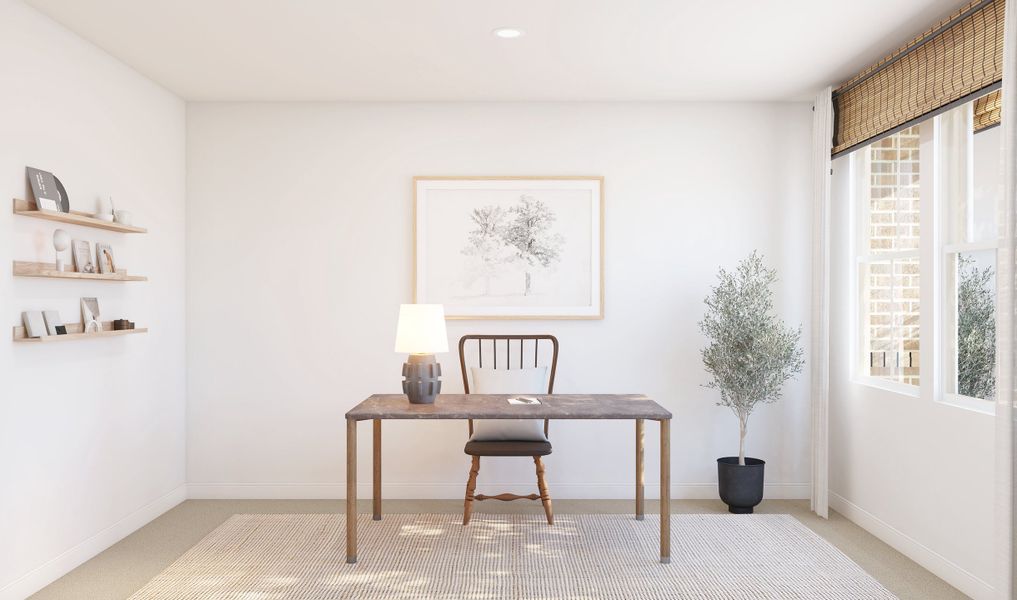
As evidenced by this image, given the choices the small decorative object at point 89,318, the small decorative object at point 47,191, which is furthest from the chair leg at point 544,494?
the small decorative object at point 47,191

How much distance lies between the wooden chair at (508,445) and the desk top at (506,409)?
28 cm

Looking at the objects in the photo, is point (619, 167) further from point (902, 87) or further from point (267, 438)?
point (267, 438)

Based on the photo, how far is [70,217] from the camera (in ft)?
11.2

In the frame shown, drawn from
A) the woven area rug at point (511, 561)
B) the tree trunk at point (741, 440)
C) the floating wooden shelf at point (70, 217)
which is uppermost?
the floating wooden shelf at point (70, 217)

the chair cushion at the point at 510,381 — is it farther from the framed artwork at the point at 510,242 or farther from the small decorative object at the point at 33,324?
the small decorative object at the point at 33,324

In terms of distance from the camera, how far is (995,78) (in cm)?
302

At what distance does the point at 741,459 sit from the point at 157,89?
4362mm

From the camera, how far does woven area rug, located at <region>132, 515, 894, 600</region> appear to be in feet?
10.6

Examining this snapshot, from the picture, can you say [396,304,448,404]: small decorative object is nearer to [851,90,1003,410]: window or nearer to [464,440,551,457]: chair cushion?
[464,440,551,457]: chair cushion

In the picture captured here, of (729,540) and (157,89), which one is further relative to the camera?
(157,89)

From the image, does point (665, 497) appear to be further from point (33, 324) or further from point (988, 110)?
point (33, 324)

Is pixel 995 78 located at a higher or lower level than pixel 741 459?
higher

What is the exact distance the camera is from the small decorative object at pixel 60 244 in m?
3.38

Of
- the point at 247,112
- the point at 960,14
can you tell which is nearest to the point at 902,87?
the point at 960,14
